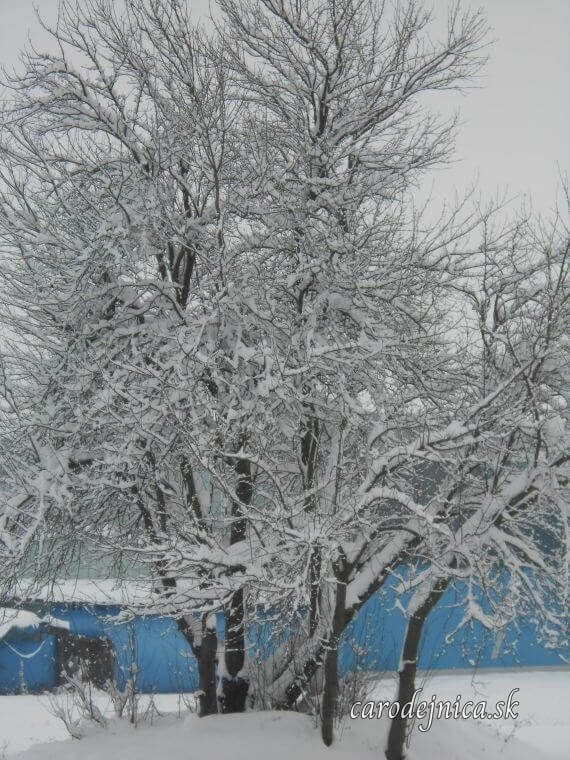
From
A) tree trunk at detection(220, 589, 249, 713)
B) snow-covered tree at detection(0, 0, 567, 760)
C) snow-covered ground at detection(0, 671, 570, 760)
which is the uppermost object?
snow-covered tree at detection(0, 0, 567, 760)

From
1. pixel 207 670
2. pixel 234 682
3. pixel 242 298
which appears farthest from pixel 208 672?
pixel 242 298

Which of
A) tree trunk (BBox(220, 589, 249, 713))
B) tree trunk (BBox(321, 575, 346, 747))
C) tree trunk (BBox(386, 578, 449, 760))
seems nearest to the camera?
tree trunk (BBox(321, 575, 346, 747))

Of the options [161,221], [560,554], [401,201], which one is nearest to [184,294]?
[161,221]

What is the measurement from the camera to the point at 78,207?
7.44 metres

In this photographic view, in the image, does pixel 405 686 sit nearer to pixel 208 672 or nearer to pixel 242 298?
pixel 208 672

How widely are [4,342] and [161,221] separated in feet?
7.73

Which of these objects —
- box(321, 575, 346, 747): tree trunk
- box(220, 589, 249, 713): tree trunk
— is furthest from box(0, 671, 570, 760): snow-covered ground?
Answer: box(220, 589, 249, 713): tree trunk

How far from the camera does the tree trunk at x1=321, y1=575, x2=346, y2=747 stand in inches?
234

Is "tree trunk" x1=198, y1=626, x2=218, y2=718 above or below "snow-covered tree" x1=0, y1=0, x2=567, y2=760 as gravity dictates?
below

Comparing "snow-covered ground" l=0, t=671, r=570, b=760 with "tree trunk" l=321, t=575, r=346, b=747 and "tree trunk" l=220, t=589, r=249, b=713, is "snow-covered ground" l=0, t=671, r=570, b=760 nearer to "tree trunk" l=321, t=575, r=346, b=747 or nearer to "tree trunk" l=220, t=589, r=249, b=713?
"tree trunk" l=321, t=575, r=346, b=747

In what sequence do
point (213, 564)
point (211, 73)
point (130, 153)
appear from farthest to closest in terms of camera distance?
1. point (130, 153)
2. point (211, 73)
3. point (213, 564)

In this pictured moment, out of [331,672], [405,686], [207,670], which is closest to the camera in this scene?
[331,672]

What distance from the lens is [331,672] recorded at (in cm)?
616

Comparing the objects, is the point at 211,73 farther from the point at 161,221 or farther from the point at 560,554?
the point at 560,554
